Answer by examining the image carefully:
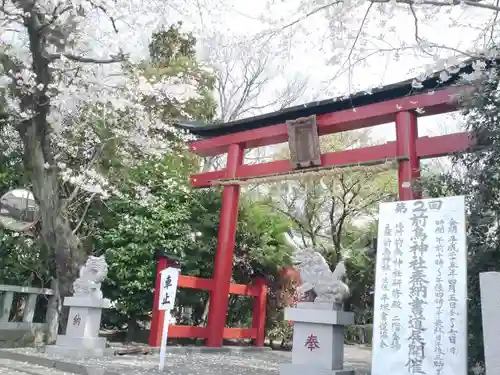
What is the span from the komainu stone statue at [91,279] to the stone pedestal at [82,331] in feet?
0.37

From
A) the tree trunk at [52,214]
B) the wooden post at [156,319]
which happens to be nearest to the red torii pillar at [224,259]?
the wooden post at [156,319]

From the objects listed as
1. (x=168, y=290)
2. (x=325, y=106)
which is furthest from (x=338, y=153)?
(x=168, y=290)

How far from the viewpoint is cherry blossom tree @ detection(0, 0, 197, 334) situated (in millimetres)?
7633

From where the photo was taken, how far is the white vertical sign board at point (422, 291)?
13.4ft

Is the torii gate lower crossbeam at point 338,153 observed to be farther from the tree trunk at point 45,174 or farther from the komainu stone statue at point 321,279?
the tree trunk at point 45,174

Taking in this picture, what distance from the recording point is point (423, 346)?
419cm

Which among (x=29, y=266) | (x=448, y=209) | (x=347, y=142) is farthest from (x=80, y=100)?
(x=347, y=142)

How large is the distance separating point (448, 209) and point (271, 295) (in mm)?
8767

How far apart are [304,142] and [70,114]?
5.36 m

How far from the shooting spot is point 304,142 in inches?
385

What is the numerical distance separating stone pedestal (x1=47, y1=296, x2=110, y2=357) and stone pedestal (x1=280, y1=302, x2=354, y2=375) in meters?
3.60

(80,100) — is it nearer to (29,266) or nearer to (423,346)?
(29,266)

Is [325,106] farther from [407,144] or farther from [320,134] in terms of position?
[407,144]

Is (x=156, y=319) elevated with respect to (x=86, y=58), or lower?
lower
